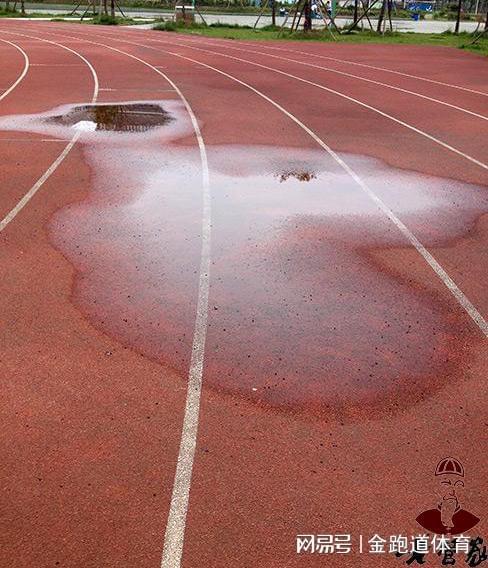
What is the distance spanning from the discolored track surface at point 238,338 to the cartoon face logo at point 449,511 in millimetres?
76

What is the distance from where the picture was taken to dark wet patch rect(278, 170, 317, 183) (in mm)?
10180

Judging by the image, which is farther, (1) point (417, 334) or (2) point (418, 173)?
(2) point (418, 173)

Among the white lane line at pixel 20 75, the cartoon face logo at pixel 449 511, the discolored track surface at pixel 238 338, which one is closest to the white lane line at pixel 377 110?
the discolored track surface at pixel 238 338

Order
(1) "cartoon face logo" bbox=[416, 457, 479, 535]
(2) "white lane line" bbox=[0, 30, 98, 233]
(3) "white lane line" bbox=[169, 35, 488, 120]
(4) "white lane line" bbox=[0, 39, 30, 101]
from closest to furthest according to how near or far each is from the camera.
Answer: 1. (1) "cartoon face logo" bbox=[416, 457, 479, 535]
2. (2) "white lane line" bbox=[0, 30, 98, 233]
3. (3) "white lane line" bbox=[169, 35, 488, 120]
4. (4) "white lane line" bbox=[0, 39, 30, 101]

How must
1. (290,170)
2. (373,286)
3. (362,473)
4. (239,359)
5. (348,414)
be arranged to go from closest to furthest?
1. (362,473)
2. (348,414)
3. (239,359)
4. (373,286)
5. (290,170)

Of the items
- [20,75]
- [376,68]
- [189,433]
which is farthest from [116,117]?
[376,68]

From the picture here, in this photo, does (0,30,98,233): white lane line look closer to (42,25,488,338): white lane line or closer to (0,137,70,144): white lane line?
(0,137,70,144): white lane line

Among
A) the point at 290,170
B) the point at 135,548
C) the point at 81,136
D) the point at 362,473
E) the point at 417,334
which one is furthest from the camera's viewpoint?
the point at 81,136

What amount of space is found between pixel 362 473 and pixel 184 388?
1554 mm

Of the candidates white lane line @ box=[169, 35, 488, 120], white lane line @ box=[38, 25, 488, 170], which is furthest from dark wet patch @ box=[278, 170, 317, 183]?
white lane line @ box=[169, 35, 488, 120]

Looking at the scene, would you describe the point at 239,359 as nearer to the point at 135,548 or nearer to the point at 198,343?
the point at 198,343

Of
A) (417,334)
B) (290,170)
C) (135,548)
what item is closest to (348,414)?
(417,334)

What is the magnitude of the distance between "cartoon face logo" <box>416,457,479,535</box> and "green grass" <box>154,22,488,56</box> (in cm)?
3106

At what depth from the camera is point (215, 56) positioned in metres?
25.5
